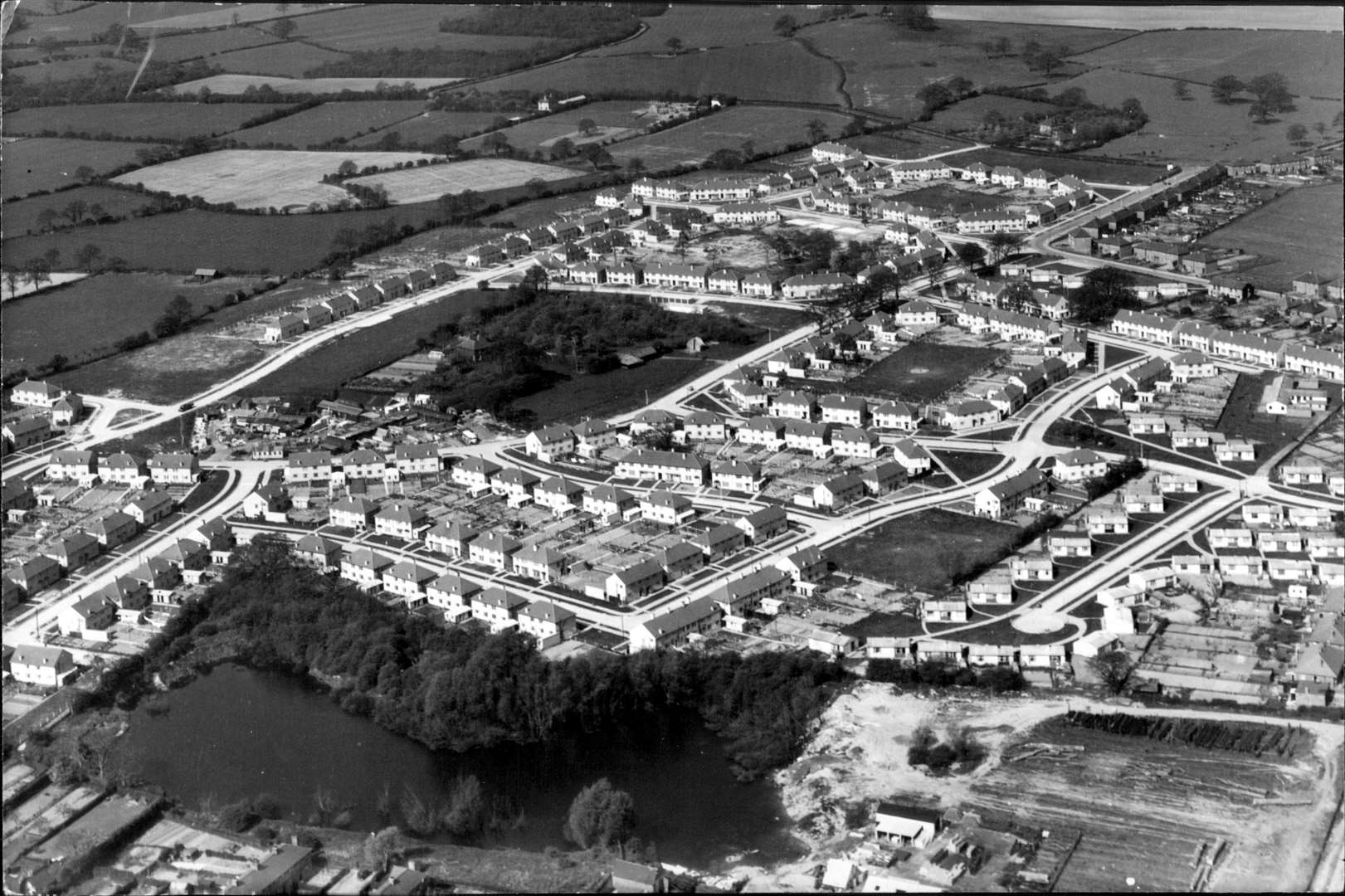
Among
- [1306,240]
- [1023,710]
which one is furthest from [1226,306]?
[1023,710]

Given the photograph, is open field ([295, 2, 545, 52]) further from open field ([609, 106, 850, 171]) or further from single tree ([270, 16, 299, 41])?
open field ([609, 106, 850, 171])

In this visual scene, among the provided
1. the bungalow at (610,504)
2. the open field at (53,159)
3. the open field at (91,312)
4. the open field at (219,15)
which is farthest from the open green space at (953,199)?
the open field at (219,15)

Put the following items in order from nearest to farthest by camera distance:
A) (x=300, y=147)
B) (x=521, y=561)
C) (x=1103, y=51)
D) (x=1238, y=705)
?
(x=1238, y=705) < (x=521, y=561) < (x=300, y=147) < (x=1103, y=51)

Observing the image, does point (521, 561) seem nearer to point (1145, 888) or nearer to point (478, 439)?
point (478, 439)

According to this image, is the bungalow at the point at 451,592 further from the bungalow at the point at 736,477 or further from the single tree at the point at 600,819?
the single tree at the point at 600,819

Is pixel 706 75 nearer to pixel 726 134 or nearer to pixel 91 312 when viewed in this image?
pixel 726 134

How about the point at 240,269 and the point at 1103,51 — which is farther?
the point at 1103,51
